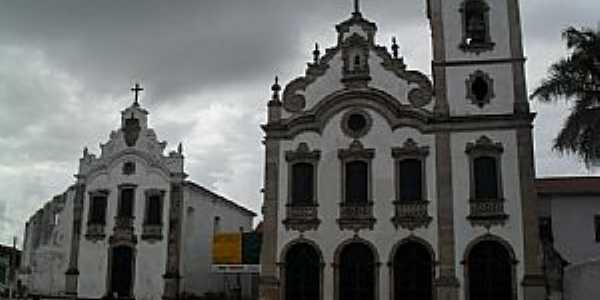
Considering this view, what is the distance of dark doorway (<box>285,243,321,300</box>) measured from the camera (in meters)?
31.1

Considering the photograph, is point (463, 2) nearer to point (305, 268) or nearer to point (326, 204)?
point (326, 204)

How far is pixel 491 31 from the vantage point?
3222 cm

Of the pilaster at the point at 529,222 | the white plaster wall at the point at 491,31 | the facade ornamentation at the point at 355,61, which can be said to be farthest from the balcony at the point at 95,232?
the pilaster at the point at 529,222

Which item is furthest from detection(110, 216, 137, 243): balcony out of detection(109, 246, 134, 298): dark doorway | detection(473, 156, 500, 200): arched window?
detection(473, 156, 500, 200): arched window

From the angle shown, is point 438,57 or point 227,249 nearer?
point 438,57

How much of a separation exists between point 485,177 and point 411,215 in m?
3.33

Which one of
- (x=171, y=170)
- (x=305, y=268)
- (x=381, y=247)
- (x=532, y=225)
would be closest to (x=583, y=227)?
(x=532, y=225)

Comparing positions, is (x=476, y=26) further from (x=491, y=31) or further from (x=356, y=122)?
(x=356, y=122)

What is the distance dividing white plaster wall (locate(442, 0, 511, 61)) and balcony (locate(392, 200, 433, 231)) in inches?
256

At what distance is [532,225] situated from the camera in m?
29.2

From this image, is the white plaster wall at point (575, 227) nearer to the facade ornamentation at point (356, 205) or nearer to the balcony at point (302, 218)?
the facade ornamentation at point (356, 205)

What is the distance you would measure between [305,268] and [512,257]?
326 inches

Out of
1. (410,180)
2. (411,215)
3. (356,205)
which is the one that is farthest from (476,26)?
(356,205)

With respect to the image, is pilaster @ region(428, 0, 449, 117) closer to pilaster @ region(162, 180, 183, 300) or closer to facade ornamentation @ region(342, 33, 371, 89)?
facade ornamentation @ region(342, 33, 371, 89)
